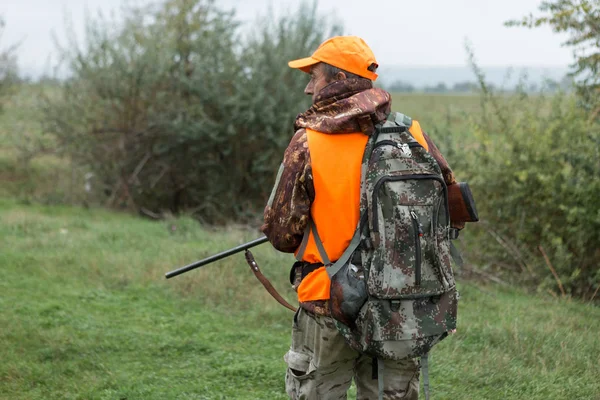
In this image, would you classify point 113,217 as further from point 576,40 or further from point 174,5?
point 576,40

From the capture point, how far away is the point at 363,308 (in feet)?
10.2

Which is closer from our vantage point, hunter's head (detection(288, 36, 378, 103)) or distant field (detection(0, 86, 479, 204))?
hunter's head (detection(288, 36, 378, 103))

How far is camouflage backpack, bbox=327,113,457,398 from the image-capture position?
121 inches

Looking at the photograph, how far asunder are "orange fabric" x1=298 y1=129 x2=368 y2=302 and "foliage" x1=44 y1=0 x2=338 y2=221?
10832 millimetres

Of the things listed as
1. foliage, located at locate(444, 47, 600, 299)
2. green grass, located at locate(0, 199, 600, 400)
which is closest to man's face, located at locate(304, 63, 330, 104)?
green grass, located at locate(0, 199, 600, 400)

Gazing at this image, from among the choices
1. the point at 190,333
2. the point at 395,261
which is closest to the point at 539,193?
the point at 190,333

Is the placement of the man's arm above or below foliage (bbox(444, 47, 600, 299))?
above

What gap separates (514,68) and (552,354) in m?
5.62

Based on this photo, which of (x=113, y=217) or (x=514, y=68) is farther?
(x=113, y=217)

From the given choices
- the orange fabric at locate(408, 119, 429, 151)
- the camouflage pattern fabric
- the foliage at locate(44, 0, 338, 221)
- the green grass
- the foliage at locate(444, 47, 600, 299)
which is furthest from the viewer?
the foliage at locate(44, 0, 338, 221)

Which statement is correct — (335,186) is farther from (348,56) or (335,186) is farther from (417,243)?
(348,56)

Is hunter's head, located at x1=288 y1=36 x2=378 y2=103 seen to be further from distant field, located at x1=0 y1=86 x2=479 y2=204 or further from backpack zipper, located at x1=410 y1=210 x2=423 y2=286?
distant field, located at x1=0 y1=86 x2=479 y2=204

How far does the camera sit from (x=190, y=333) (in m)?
6.34

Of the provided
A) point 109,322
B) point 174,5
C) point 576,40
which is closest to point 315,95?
point 109,322
